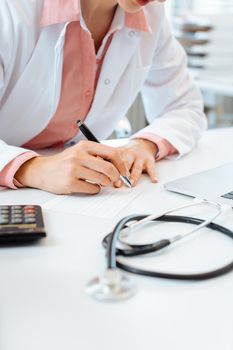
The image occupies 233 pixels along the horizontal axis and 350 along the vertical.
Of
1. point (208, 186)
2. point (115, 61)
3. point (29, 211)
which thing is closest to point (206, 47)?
point (115, 61)

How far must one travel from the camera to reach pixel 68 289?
0.52 meters

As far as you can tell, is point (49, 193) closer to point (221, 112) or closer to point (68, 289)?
point (68, 289)

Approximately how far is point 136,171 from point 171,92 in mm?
428

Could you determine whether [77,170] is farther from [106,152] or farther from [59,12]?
[59,12]

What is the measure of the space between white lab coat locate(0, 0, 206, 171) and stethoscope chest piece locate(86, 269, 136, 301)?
395 mm

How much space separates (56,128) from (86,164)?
348mm

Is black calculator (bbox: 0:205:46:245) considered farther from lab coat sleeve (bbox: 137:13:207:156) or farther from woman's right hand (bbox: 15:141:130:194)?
lab coat sleeve (bbox: 137:13:207:156)

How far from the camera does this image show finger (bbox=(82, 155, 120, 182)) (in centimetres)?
81

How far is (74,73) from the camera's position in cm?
105

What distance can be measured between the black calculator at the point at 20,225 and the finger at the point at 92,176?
0.46ft

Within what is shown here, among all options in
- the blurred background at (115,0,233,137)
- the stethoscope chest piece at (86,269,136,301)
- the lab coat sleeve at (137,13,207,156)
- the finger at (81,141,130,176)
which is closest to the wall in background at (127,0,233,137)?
the blurred background at (115,0,233,137)

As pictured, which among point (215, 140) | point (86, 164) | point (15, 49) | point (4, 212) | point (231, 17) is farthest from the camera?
point (231, 17)

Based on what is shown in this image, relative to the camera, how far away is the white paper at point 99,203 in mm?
741

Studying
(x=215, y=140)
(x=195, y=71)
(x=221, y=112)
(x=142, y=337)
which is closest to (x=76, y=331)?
(x=142, y=337)
